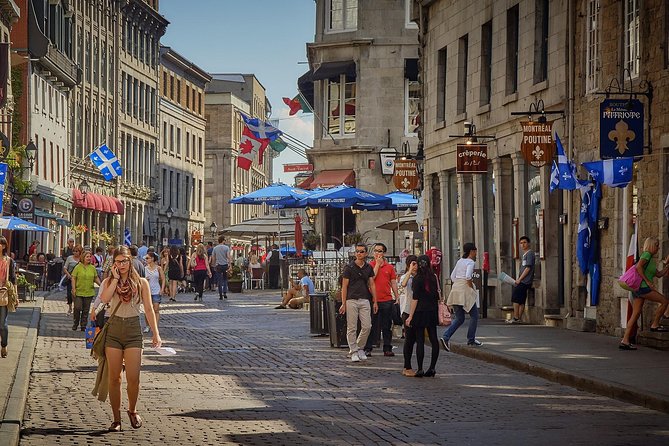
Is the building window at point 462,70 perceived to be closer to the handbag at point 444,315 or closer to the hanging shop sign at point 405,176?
the hanging shop sign at point 405,176

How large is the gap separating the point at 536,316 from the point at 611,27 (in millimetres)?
6822

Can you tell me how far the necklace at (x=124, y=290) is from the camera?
14.0 meters

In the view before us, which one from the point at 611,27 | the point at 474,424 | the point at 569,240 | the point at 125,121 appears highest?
the point at 125,121

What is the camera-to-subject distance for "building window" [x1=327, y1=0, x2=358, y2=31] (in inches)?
2239

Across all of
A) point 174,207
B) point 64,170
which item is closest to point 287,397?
point 64,170

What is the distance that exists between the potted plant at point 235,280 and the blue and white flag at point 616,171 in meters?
32.4

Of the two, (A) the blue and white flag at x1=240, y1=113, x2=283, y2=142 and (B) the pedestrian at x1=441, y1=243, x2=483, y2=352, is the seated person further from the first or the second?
(A) the blue and white flag at x1=240, y1=113, x2=283, y2=142

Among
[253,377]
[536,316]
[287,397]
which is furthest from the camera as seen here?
[536,316]

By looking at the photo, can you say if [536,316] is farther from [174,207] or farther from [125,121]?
[174,207]

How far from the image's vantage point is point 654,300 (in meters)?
21.7

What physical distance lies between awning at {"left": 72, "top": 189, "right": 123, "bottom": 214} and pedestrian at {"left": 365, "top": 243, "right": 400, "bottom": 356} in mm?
55293

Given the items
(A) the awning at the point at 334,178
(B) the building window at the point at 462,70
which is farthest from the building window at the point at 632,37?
(A) the awning at the point at 334,178

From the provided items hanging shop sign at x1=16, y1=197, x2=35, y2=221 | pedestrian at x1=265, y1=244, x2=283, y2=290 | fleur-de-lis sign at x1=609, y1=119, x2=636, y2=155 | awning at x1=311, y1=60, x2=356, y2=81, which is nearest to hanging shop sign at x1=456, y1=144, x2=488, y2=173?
fleur-de-lis sign at x1=609, y1=119, x2=636, y2=155

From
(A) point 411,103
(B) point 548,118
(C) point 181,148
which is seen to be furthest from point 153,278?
(C) point 181,148
